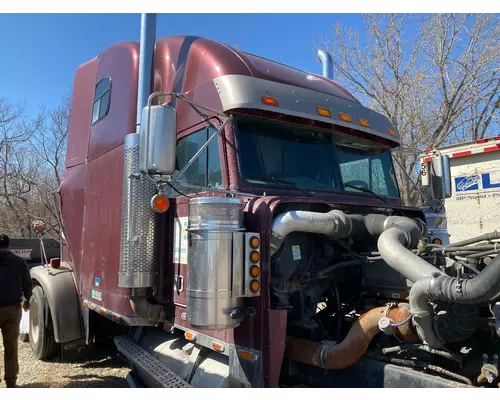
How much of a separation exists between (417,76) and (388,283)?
13.9 metres

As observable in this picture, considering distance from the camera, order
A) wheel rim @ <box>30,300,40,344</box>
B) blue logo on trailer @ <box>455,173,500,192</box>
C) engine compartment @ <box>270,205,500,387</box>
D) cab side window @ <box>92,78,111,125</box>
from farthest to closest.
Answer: blue logo on trailer @ <box>455,173,500,192</box>
wheel rim @ <box>30,300,40,344</box>
cab side window @ <box>92,78,111,125</box>
engine compartment @ <box>270,205,500,387</box>

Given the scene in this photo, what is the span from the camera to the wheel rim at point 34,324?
5832 mm

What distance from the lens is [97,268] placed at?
183 inches

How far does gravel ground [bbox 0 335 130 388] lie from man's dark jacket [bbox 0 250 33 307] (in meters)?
0.96

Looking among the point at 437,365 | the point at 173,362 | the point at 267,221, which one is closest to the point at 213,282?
the point at 267,221

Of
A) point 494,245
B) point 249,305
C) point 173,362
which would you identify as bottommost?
point 173,362

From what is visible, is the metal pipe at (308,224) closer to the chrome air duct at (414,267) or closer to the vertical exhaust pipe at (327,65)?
the chrome air duct at (414,267)

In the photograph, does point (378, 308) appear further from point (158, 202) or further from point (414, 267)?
point (158, 202)

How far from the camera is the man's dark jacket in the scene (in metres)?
4.70

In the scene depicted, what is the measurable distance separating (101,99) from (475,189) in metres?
5.61

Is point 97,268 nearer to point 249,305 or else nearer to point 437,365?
point 249,305

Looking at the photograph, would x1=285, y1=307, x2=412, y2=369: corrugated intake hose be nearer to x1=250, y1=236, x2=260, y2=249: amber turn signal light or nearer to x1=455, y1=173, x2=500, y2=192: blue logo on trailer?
x1=250, y1=236, x2=260, y2=249: amber turn signal light

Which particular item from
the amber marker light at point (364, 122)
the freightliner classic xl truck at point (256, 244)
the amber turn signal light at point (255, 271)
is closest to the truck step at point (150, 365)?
the freightliner classic xl truck at point (256, 244)

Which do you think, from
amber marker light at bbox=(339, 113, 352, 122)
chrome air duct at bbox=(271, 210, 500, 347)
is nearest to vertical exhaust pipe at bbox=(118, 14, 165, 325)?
chrome air duct at bbox=(271, 210, 500, 347)
